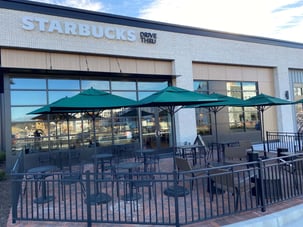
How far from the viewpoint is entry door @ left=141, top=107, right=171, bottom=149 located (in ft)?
39.3

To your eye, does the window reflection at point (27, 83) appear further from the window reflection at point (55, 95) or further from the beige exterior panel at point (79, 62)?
the beige exterior panel at point (79, 62)

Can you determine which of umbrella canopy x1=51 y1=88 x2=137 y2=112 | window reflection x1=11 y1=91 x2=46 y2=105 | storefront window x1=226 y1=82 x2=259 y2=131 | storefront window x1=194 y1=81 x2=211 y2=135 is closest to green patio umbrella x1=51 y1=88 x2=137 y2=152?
umbrella canopy x1=51 y1=88 x2=137 y2=112

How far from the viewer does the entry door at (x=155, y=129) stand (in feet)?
39.3

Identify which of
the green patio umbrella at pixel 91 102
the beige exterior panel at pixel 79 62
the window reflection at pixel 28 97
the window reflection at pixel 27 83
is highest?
the beige exterior panel at pixel 79 62

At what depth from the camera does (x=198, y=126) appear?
13.2 meters

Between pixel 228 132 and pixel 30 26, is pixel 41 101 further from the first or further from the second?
pixel 228 132

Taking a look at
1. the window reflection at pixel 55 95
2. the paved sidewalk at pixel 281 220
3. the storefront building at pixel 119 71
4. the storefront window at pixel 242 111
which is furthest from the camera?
the storefront window at pixel 242 111

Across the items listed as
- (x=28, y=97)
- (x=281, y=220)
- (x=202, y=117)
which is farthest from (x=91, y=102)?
(x=202, y=117)

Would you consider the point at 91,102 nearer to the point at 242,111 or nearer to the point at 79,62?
the point at 79,62

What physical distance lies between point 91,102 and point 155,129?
716 centimetres

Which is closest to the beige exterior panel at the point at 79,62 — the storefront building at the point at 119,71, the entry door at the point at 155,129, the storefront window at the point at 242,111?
the storefront building at the point at 119,71

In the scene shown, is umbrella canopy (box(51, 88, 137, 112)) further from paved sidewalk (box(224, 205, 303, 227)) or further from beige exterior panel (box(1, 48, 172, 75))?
beige exterior panel (box(1, 48, 172, 75))

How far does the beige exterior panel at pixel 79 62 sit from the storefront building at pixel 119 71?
0.04m

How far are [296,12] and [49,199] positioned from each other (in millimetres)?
15519
